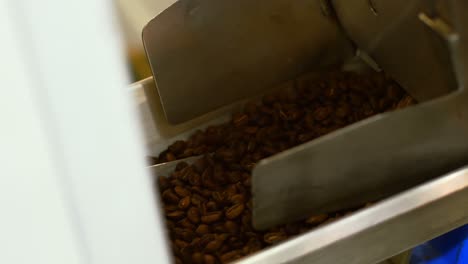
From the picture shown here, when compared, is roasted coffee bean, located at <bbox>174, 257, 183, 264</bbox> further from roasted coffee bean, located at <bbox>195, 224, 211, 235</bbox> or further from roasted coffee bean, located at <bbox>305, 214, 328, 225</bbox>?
roasted coffee bean, located at <bbox>305, 214, 328, 225</bbox>

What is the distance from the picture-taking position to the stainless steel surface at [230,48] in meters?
0.85

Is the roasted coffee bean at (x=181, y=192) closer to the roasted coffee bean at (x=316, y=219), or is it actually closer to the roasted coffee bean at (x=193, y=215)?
the roasted coffee bean at (x=193, y=215)

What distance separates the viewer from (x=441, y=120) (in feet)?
2.26

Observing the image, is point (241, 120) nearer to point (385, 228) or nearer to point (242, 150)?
point (242, 150)

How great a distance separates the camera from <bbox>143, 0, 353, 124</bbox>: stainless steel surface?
0.85 metres

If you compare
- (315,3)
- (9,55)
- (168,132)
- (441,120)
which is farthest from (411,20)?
(9,55)

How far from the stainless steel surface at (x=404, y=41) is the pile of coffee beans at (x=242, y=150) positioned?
4 centimetres

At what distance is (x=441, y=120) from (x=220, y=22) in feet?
→ 0.98

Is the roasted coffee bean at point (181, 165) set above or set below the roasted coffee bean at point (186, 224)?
above

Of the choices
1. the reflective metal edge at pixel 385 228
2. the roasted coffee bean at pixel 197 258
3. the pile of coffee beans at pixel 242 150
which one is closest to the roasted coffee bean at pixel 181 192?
the pile of coffee beans at pixel 242 150

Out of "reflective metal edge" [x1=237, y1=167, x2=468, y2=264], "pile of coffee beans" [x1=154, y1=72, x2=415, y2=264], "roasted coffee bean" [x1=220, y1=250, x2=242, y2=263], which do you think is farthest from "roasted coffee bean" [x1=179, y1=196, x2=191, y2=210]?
"reflective metal edge" [x1=237, y1=167, x2=468, y2=264]

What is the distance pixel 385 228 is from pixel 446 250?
0.99ft

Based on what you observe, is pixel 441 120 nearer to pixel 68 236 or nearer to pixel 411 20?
pixel 411 20

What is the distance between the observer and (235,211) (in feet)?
2.70
